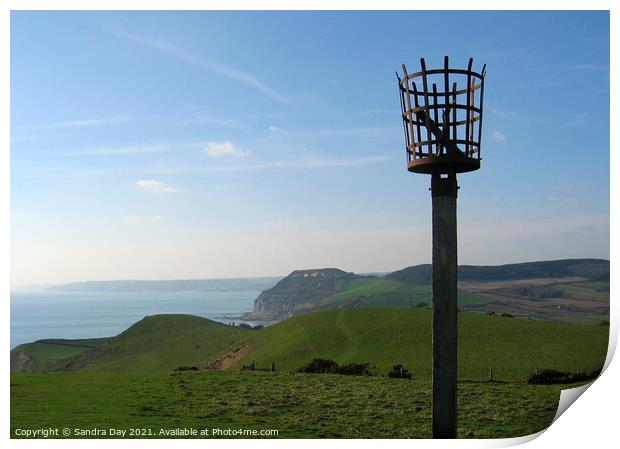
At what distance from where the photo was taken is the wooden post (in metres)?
7.56

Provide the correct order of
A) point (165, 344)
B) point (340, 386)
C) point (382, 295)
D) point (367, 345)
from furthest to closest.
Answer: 1. point (382, 295)
2. point (165, 344)
3. point (367, 345)
4. point (340, 386)

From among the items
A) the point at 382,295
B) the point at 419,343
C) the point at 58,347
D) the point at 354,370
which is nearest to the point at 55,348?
the point at 58,347

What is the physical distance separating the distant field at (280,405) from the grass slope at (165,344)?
24570 mm

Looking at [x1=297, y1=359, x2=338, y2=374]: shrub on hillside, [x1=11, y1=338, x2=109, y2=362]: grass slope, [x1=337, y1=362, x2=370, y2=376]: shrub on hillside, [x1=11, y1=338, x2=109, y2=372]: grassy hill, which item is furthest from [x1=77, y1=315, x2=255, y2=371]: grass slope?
[x1=337, y1=362, x2=370, y2=376]: shrub on hillside

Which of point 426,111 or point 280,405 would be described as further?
point 280,405

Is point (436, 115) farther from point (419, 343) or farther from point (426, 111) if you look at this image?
point (419, 343)

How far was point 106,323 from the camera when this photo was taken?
346ft

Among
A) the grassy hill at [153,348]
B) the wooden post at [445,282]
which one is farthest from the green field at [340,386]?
the wooden post at [445,282]

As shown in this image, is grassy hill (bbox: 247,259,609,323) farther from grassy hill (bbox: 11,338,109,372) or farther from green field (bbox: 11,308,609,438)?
grassy hill (bbox: 11,338,109,372)

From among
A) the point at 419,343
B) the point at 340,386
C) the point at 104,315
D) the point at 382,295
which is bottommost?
the point at 104,315

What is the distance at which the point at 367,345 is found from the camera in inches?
1276

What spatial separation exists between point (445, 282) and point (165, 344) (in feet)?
150

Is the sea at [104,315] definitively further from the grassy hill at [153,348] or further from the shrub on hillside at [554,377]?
the shrub on hillside at [554,377]
